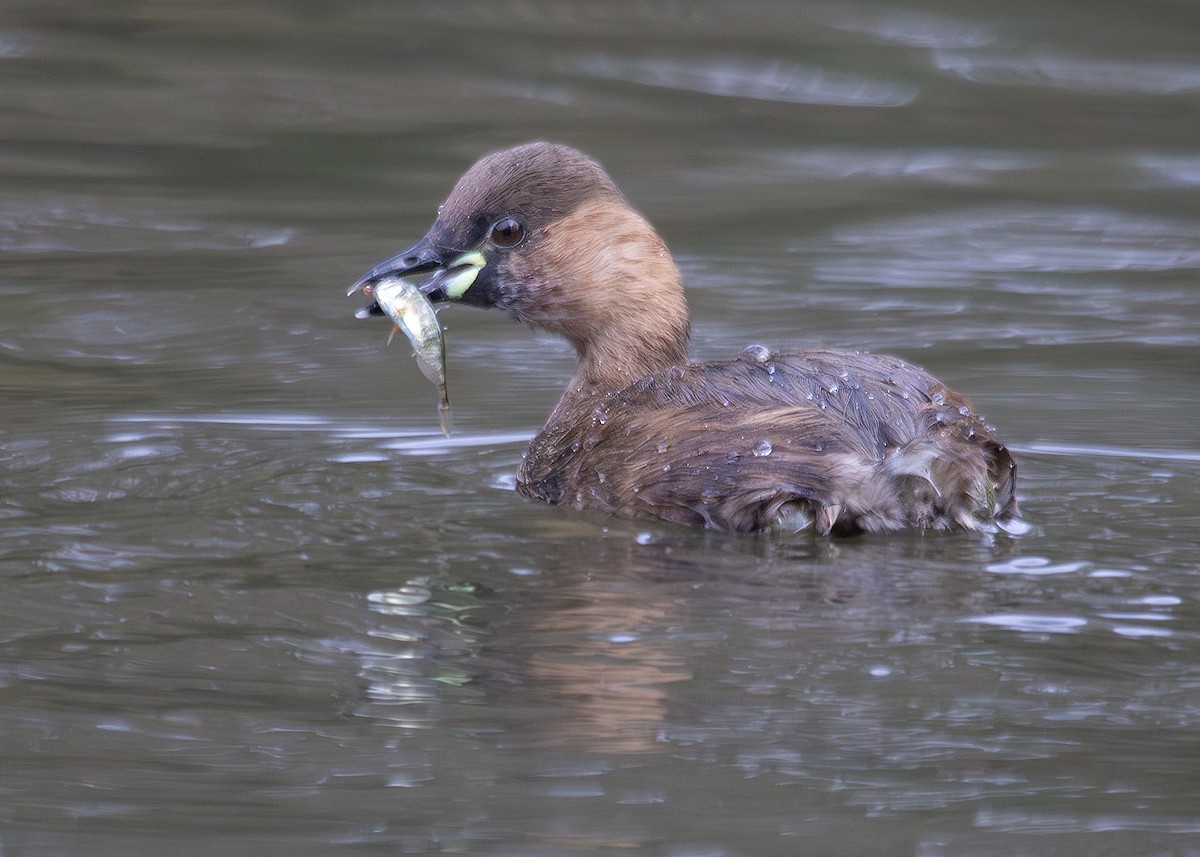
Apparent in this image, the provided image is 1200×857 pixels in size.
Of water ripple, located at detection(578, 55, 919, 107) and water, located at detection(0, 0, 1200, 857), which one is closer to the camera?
water, located at detection(0, 0, 1200, 857)

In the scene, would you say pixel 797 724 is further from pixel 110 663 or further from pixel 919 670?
pixel 110 663

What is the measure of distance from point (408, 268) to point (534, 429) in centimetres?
99

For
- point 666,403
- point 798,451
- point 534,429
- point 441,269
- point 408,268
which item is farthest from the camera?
point 534,429

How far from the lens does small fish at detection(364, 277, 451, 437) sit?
5.80 metres

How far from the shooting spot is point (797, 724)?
4121 mm

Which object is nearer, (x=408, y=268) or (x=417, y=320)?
(x=417, y=320)

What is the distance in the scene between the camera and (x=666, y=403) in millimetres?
5523

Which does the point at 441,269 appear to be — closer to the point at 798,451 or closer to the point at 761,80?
the point at 798,451

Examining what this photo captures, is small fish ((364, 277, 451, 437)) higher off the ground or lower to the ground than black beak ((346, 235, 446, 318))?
lower

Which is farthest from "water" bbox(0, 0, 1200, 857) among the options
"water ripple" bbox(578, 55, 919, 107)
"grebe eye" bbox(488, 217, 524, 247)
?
"grebe eye" bbox(488, 217, 524, 247)

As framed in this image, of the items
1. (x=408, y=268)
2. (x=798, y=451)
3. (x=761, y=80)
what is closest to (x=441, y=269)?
(x=408, y=268)

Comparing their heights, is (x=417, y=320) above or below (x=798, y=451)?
above

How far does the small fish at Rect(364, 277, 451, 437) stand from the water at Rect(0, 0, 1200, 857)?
350 mm

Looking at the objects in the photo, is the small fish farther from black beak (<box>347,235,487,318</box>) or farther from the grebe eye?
the grebe eye
